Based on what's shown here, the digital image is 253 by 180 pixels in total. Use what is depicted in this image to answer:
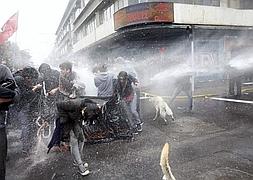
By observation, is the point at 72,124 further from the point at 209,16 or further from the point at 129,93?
the point at 209,16

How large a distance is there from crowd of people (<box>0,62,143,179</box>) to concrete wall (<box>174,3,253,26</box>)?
9.68 m

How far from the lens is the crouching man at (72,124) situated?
4305 mm

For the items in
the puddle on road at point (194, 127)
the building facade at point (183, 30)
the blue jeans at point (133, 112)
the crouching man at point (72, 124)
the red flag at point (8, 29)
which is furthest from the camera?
the building facade at point (183, 30)

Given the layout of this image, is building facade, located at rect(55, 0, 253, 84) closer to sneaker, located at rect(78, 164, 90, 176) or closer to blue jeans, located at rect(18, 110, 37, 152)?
blue jeans, located at rect(18, 110, 37, 152)

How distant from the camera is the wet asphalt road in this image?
4379mm

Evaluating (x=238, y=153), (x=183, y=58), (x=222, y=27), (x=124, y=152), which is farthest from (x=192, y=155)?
(x=222, y=27)

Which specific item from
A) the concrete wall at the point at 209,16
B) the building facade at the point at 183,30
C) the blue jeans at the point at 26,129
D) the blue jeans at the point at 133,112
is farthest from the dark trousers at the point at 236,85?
the blue jeans at the point at 26,129

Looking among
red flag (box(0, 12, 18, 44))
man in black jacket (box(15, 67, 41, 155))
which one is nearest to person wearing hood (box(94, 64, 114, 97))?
A: man in black jacket (box(15, 67, 41, 155))

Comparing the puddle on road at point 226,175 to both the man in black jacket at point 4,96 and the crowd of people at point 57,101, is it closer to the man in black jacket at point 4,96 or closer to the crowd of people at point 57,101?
the crowd of people at point 57,101

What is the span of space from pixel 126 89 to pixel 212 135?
2.32m

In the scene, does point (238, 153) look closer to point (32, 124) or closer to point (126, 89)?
point (126, 89)

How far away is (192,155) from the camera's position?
5055 millimetres

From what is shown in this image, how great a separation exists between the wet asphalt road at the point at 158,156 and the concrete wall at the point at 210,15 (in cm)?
943

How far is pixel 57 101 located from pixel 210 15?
14179mm
